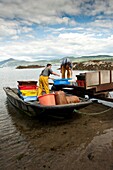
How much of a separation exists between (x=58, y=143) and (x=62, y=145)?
0.22 meters

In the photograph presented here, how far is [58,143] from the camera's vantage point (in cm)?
637

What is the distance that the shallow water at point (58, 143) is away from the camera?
5.07 metres

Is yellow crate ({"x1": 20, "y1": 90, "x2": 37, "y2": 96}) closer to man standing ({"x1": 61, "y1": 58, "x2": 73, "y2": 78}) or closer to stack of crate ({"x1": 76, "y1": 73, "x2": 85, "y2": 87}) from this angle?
stack of crate ({"x1": 76, "y1": 73, "x2": 85, "y2": 87})

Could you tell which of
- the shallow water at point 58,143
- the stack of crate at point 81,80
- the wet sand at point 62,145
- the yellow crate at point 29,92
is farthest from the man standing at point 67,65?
the wet sand at point 62,145

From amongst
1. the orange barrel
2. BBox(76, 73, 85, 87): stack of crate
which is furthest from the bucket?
BBox(76, 73, 85, 87): stack of crate

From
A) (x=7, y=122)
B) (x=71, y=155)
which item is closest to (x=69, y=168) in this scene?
(x=71, y=155)

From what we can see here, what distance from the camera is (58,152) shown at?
18.8ft

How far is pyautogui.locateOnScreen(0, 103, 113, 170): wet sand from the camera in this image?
198 inches

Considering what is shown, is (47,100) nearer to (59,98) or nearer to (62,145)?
(59,98)

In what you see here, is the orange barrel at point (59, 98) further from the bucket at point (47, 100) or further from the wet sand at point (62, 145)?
the wet sand at point (62, 145)

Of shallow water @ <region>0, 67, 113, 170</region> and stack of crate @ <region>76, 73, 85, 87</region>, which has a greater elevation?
stack of crate @ <region>76, 73, 85, 87</region>

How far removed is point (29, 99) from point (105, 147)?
18.4 ft

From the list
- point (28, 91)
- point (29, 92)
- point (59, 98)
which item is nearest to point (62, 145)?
point (59, 98)

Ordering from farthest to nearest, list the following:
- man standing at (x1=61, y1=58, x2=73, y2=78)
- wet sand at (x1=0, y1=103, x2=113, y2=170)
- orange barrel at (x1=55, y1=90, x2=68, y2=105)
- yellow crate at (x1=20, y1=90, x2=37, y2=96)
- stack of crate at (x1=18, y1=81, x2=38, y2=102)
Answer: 1. man standing at (x1=61, y1=58, x2=73, y2=78)
2. yellow crate at (x1=20, y1=90, x2=37, y2=96)
3. stack of crate at (x1=18, y1=81, x2=38, y2=102)
4. orange barrel at (x1=55, y1=90, x2=68, y2=105)
5. wet sand at (x1=0, y1=103, x2=113, y2=170)
